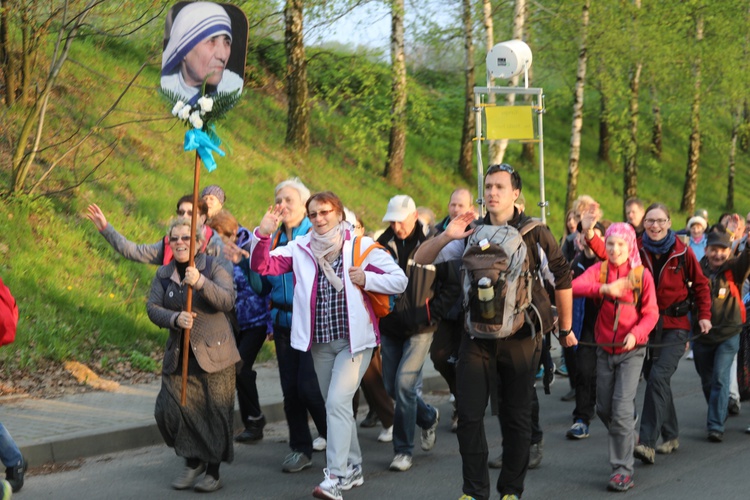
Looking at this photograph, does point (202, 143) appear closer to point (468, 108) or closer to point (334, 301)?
point (334, 301)

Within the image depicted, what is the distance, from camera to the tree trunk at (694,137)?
31.3 meters

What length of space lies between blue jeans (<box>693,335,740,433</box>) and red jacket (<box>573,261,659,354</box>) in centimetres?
194

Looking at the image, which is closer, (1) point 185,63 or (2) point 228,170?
(1) point 185,63

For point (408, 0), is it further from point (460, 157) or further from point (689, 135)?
point (689, 135)

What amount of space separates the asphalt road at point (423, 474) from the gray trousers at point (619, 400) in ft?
0.80

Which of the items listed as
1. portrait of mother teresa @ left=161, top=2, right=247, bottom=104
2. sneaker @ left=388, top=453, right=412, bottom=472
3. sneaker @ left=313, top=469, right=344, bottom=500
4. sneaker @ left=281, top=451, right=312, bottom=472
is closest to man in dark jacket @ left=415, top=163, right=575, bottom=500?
sneaker @ left=313, top=469, right=344, bottom=500

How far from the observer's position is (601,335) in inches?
282

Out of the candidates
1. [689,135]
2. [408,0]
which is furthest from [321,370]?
[689,135]

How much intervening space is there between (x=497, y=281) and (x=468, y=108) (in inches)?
782

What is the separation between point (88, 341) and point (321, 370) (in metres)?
4.87

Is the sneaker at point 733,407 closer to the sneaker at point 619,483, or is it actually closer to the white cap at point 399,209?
the sneaker at point 619,483

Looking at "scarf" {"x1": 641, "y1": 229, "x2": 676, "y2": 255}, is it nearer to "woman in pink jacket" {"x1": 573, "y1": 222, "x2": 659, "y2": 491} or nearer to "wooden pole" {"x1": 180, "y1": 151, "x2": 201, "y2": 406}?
"woman in pink jacket" {"x1": 573, "y1": 222, "x2": 659, "y2": 491}

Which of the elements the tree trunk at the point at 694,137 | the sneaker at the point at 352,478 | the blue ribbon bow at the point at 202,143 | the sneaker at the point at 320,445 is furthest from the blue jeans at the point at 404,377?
the tree trunk at the point at 694,137

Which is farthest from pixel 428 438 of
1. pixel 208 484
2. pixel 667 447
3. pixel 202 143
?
pixel 202 143
